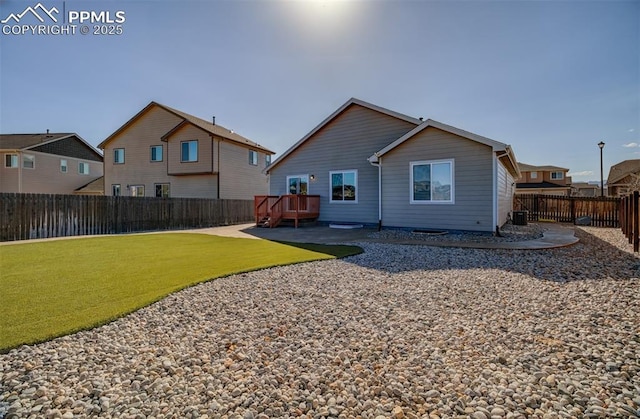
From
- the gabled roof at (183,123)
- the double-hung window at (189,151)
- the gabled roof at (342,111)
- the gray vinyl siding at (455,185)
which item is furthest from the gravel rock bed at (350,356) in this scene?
the gabled roof at (183,123)

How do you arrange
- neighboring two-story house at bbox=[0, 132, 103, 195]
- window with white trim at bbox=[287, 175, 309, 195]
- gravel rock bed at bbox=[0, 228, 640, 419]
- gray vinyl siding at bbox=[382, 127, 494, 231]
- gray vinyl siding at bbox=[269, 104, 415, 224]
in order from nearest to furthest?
gravel rock bed at bbox=[0, 228, 640, 419], gray vinyl siding at bbox=[382, 127, 494, 231], gray vinyl siding at bbox=[269, 104, 415, 224], window with white trim at bbox=[287, 175, 309, 195], neighboring two-story house at bbox=[0, 132, 103, 195]

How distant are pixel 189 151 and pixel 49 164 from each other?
49.1 ft

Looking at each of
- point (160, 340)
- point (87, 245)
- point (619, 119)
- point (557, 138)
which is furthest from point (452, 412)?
point (557, 138)

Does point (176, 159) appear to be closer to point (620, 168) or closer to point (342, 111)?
point (342, 111)

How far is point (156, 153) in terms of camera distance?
24.0 m

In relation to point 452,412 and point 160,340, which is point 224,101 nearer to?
point 160,340

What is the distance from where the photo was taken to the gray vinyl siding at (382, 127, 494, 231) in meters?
10.7

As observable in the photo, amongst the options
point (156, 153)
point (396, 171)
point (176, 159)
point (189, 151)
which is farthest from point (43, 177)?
point (396, 171)

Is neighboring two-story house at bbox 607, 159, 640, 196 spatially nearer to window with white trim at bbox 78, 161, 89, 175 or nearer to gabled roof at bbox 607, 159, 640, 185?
gabled roof at bbox 607, 159, 640, 185

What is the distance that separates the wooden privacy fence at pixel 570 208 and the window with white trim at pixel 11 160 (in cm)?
3835

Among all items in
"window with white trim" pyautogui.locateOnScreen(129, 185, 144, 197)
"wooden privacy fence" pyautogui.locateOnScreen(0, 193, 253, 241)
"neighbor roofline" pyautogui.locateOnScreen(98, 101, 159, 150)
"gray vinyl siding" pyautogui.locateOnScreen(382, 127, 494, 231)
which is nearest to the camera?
"gray vinyl siding" pyautogui.locateOnScreen(382, 127, 494, 231)

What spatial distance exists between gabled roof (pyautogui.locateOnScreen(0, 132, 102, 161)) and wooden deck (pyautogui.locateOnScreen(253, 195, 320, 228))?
937 inches

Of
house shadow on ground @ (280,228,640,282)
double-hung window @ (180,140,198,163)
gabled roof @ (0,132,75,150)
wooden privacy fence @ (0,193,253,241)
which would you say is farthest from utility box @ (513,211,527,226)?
gabled roof @ (0,132,75,150)

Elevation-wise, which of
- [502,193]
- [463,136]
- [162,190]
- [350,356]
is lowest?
[350,356]
